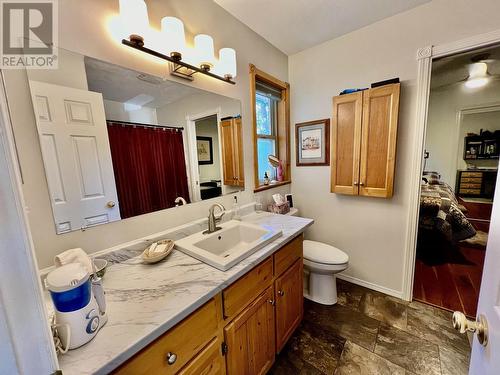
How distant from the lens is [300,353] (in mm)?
1445

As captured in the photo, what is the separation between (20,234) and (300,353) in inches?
67.2

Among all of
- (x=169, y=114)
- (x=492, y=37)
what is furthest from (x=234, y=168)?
(x=492, y=37)

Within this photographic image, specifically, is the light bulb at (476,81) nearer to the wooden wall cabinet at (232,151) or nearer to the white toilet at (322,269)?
the white toilet at (322,269)

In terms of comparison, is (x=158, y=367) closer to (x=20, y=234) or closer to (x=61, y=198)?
(x=20, y=234)

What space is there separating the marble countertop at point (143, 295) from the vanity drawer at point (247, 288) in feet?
0.21

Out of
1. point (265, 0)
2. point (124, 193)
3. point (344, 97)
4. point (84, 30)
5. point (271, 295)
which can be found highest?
point (265, 0)

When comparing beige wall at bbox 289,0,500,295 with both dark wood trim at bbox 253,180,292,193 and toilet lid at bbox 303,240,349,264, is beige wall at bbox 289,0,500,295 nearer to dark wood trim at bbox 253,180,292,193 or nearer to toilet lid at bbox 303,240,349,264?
dark wood trim at bbox 253,180,292,193

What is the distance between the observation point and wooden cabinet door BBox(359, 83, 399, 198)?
1646 millimetres

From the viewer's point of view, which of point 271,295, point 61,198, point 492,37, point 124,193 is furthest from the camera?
point 492,37

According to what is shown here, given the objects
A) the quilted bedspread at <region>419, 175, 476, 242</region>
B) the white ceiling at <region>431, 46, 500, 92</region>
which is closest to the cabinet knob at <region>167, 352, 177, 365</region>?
the quilted bedspread at <region>419, 175, 476, 242</region>

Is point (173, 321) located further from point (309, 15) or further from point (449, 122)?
point (449, 122)

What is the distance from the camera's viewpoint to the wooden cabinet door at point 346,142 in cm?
181

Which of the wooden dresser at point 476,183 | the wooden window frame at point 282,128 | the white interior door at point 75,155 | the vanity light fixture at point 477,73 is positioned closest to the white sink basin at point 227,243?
the white interior door at point 75,155

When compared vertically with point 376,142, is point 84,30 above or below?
above
